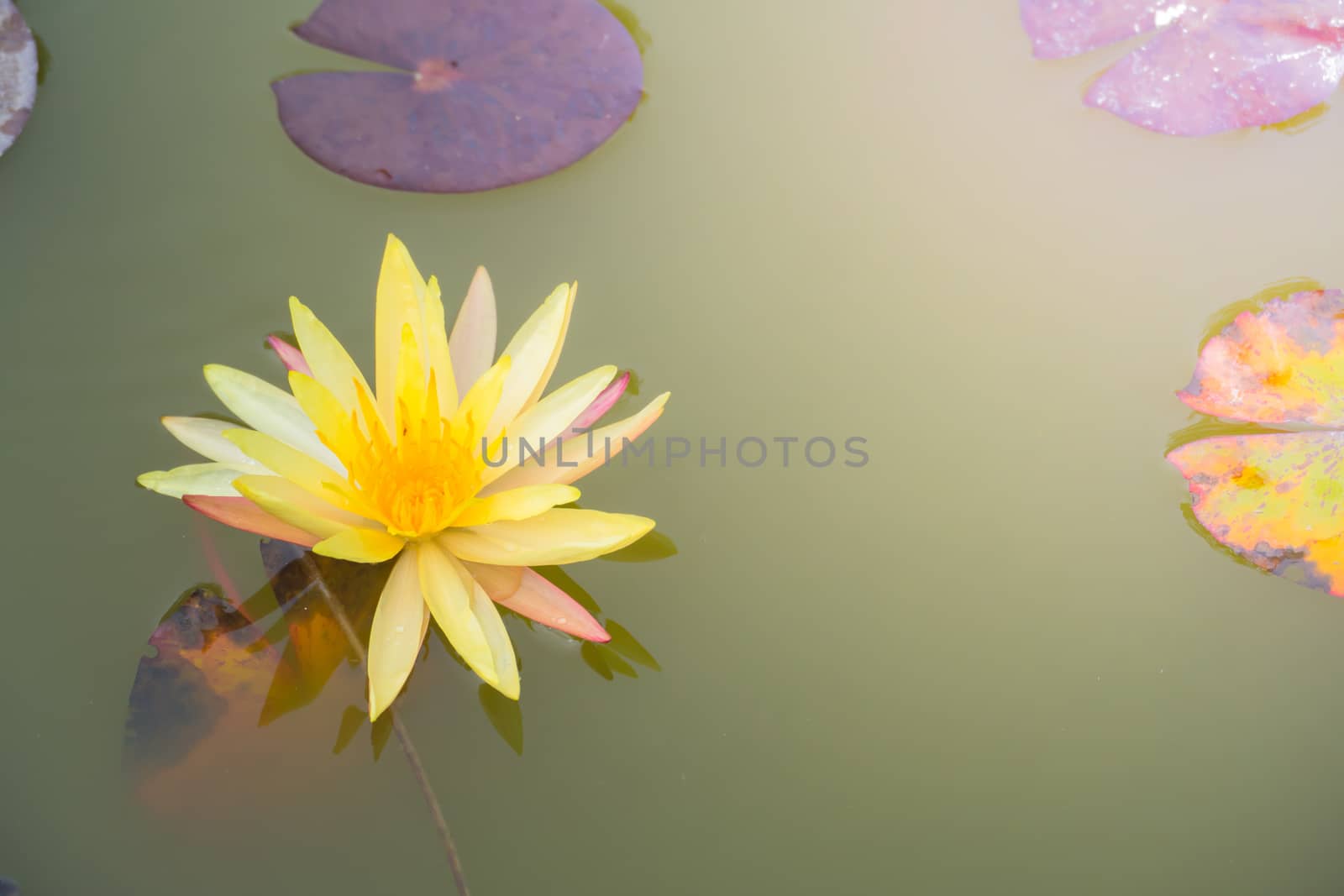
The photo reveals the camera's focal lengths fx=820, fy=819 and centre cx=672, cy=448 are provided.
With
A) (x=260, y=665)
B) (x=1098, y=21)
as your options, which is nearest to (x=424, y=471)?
(x=260, y=665)

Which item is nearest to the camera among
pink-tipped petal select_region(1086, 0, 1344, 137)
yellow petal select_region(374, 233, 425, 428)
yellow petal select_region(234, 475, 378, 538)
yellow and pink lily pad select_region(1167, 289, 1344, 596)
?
yellow petal select_region(234, 475, 378, 538)

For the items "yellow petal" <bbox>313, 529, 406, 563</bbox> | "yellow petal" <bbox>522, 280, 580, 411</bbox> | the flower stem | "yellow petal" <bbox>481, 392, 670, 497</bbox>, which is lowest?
the flower stem

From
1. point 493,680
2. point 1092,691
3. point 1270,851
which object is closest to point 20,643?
point 493,680

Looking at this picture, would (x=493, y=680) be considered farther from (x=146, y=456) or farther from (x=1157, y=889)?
(x=1157, y=889)

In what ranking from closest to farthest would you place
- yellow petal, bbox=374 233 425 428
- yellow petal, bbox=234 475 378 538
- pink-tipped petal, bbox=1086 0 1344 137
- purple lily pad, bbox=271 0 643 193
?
yellow petal, bbox=234 475 378 538, yellow petal, bbox=374 233 425 428, purple lily pad, bbox=271 0 643 193, pink-tipped petal, bbox=1086 0 1344 137

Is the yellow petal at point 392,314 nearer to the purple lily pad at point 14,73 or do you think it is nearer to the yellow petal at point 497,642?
the yellow petal at point 497,642

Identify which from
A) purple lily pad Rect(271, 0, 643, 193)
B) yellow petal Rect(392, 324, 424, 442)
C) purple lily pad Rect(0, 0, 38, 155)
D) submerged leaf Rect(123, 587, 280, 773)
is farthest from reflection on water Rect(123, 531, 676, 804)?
purple lily pad Rect(0, 0, 38, 155)

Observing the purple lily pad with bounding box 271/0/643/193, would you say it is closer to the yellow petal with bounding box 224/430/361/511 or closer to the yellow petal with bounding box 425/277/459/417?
the yellow petal with bounding box 425/277/459/417
